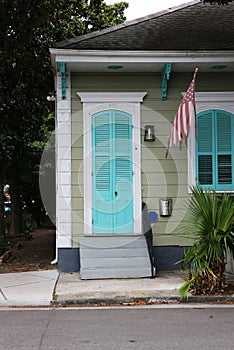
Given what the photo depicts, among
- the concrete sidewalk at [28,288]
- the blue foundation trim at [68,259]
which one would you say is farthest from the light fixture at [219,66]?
the concrete sidewalk at [28,288]

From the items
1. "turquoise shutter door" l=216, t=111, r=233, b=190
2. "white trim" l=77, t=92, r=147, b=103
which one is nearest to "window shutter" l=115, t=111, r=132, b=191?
"white trim" l=77, t=92, r=147, b=103

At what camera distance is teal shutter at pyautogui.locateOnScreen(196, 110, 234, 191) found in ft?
35.1

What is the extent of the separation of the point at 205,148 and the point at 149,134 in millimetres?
1230

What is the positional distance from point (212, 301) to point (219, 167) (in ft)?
11.8

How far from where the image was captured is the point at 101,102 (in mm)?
10672

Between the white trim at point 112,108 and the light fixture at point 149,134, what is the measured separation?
18 centimetres

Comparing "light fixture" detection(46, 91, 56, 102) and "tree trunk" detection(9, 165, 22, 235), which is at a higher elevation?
"light fixture" detection(46, 91, 56, 102)

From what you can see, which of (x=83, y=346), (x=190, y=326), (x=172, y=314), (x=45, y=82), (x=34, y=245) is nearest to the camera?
(x=83, y=346)

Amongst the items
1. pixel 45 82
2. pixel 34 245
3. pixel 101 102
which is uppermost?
pixel 45 82

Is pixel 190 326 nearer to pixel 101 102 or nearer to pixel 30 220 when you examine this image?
pixel 101 102

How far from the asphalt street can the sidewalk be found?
0.37 m

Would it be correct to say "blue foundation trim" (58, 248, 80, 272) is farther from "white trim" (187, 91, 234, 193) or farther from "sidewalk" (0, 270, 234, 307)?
"white trim" (187, 91, 234, 193)

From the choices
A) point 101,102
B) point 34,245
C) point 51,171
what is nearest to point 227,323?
point 101,102

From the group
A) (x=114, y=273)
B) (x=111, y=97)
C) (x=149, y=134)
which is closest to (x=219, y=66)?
(x=149, y=134)
